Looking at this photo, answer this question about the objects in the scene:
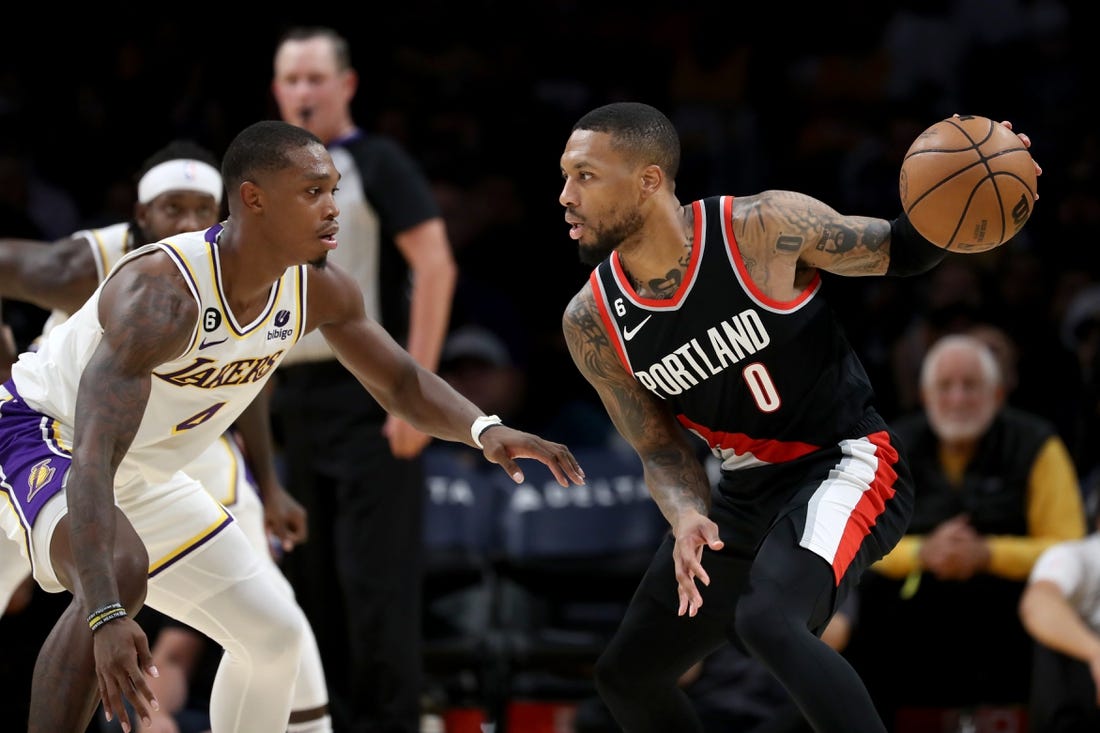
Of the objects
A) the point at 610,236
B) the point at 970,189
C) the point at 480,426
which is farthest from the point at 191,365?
the point at 970,189

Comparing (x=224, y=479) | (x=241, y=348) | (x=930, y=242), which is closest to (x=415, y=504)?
(x=224, y=479)

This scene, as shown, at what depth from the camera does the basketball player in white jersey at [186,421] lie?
4035 mm

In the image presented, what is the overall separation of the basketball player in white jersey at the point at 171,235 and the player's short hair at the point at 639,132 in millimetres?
1644

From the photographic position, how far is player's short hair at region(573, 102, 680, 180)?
450 centimetres

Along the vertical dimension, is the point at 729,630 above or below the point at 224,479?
below

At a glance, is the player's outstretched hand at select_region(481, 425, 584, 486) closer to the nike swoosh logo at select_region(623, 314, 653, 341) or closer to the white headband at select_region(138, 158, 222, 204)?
the nike swoosh logo at select_region(623, 314, 653, 341)

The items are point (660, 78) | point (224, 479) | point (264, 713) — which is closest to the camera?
point (264, 713)

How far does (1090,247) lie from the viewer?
29.8ft

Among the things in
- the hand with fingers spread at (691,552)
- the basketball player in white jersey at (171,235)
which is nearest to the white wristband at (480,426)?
the hand with fingers spread at (691,552)

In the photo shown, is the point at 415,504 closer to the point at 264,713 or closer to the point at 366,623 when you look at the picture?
the point at 366,623

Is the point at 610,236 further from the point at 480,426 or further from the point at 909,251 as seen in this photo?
the point at 909,251

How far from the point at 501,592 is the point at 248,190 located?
11.6 feet

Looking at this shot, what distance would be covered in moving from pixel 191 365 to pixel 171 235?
1091 mm

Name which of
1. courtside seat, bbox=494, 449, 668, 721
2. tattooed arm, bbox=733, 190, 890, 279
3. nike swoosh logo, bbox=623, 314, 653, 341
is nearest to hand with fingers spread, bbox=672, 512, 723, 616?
nike swoosh logo, bbox=623, 314, 653, 341
